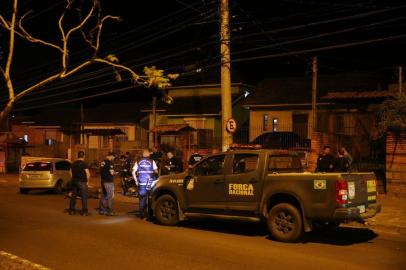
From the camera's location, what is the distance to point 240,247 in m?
10.3

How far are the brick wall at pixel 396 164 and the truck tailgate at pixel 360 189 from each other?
6422 millimetres

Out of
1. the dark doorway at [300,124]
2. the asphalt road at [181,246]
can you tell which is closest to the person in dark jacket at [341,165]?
the asphalt road at [181,246]

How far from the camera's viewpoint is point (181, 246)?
10328mm

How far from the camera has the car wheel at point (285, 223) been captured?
10.7 m

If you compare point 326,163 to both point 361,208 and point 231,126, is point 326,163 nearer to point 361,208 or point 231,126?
point 231,126

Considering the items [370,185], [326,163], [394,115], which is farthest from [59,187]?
[370,185]

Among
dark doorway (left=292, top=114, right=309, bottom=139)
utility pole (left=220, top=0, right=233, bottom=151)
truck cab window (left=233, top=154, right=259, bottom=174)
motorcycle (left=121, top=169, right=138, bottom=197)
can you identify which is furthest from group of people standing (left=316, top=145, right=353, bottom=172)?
dark doorway (left=292, top=114, right=309, bottom=139)

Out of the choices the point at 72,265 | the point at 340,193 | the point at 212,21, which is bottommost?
the point at 72,265

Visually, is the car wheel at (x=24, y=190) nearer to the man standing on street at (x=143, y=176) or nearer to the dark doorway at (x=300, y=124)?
the man standing on street at (x=143, y=176)

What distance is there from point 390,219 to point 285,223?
3.93 m

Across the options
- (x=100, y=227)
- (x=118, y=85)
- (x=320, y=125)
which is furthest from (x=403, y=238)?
(x=118, y=85)

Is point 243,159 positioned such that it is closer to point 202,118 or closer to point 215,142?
point 215,142

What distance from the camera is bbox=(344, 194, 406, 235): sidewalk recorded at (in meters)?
12.6

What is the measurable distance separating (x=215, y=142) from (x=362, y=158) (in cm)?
1055
